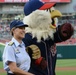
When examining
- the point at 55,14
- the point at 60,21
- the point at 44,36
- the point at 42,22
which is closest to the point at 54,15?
the point at 55,14

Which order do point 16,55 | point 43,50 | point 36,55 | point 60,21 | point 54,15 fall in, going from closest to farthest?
point 16,55 < point 36,55 < point 43,50 < point 54,15 < point 60,21

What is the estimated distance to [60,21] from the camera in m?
19.7

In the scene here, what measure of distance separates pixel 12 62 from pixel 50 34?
0.73 m

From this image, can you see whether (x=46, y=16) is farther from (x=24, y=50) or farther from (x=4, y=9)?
(x=4, y=9)

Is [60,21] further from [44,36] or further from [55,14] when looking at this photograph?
[44,36]

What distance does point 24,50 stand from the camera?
356 cm

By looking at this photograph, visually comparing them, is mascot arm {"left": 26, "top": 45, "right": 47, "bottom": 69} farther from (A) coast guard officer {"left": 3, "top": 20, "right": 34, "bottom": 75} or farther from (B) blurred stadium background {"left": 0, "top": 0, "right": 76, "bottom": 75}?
(B) blurred stadium background {"left": 0, "top": 0, "right": 76, "bottom": 75}

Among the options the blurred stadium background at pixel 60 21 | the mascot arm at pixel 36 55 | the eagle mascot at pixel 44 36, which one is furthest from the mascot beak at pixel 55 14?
the blurred stadium background at pixel 60 21

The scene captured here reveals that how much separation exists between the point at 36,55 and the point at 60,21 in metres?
15.9

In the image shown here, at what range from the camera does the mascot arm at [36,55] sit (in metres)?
3.79

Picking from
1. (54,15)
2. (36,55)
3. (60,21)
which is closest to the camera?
(36,55)

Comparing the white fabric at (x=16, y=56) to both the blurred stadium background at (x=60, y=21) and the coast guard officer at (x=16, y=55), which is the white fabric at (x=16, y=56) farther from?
the blurred stadium background at (x=60, y=21)

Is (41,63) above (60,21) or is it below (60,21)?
above

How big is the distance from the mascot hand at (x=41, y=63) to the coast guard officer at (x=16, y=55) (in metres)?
0.33
